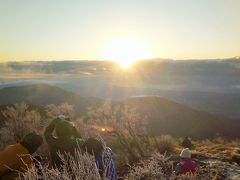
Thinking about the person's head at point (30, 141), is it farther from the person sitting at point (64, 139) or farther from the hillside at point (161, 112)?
the hillside at point (161, 112)

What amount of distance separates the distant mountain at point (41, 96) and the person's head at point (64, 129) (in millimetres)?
103066

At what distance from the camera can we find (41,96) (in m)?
134

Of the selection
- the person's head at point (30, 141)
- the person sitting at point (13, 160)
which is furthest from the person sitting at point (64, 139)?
the person sitting at point (13, 160)

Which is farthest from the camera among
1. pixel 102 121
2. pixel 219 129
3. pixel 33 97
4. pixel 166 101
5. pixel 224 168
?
pixel 33 97

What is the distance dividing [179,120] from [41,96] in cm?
5251

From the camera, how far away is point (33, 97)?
133875 mm

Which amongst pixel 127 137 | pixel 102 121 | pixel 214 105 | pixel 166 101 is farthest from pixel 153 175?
pixel 214 105

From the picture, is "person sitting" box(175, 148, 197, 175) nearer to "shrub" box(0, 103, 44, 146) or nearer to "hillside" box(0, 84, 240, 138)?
"shrub" box(0, 103, 44, 146)

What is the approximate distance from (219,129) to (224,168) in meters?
81.7

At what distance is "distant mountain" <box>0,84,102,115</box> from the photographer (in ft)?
386

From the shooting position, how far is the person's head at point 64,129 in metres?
7.69

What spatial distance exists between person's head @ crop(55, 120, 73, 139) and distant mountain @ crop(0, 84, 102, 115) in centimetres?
10307

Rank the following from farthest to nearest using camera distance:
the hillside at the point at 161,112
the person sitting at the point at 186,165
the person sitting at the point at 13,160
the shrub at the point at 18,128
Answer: the hillside at the point at 161,112, the shrub at the point at 18,128, the person sitting at the point at 186,165, the person sitting at the point at 13,160

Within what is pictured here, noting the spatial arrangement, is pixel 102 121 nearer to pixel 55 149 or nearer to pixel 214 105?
pixel 55 149
